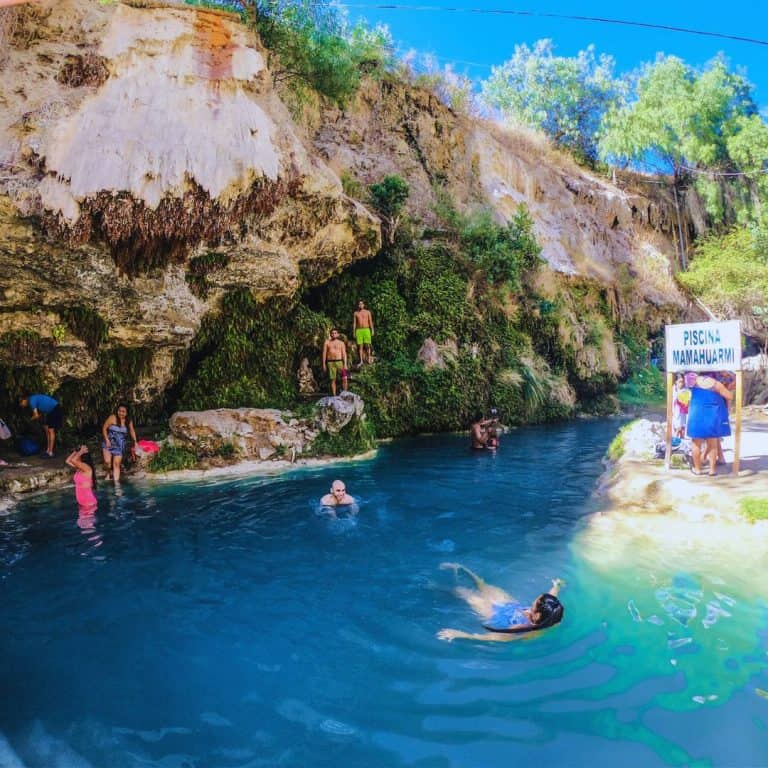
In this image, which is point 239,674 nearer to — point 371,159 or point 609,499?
point 609,499

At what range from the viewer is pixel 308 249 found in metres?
13.7

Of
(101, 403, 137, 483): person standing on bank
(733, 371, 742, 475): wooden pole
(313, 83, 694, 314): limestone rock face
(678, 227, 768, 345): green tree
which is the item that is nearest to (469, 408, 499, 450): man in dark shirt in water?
(733, 371, 742, 475): wooden pole

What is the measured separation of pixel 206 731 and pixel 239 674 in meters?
0.65

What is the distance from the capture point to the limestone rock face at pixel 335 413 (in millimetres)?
12742

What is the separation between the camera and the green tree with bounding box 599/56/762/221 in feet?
85.5

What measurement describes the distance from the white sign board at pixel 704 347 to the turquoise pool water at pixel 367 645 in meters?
2.59

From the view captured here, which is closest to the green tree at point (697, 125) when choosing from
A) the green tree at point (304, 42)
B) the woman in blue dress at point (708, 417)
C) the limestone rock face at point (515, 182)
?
the limestone rock face at point (515, 182)

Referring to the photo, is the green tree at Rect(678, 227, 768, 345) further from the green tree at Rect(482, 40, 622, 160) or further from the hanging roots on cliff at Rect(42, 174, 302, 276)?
the hanging roots on cliff at Rect(42, 174, 302, 276)

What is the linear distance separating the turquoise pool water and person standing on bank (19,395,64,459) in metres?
3.48

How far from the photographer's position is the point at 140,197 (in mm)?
10172

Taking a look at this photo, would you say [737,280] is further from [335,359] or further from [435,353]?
[335,359]

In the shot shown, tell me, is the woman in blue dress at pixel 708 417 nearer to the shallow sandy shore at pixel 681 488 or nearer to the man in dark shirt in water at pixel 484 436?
the shallow sandy shore at pixel 681 488

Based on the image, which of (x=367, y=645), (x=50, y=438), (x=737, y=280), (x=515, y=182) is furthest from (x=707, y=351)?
(x=737, y=280)

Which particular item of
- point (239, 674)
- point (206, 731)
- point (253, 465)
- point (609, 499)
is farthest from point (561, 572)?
point (253, 465)
